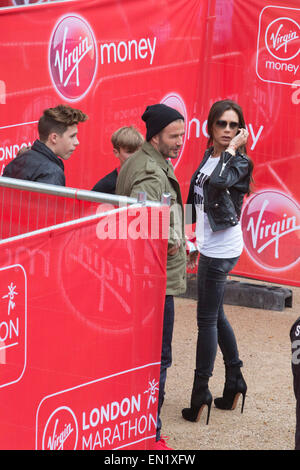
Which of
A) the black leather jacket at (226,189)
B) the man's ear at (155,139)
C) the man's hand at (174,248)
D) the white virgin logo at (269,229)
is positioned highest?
the man's ear at (155,139)

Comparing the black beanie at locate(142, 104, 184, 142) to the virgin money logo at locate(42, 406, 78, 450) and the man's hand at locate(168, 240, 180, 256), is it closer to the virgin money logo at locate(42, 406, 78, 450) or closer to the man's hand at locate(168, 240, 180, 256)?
the man's hand at locate(168, 240, 180, 256)

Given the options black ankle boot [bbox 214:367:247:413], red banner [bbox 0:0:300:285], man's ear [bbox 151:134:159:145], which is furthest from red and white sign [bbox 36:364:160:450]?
red banner [bbox 0:0:300:285]

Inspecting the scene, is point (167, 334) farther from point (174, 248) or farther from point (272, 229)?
point (272, 229)

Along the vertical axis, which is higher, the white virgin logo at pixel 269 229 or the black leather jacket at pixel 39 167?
the black leather jacket at pixel 39 167

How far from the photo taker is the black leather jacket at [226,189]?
4598 millimetres

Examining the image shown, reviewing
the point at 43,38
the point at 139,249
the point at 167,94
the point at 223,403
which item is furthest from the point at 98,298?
the point at 167,94

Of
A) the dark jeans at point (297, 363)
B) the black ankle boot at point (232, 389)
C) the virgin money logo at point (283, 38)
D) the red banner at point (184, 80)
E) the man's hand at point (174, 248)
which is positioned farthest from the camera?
the virgin money logo at point (283, 38)

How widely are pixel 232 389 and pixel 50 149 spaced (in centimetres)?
186

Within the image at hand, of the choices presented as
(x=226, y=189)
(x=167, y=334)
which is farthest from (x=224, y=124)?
(x=167, y=334)

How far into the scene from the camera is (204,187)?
479cm

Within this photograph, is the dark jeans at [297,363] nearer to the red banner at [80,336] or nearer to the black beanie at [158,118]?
the red banner at [80,336]

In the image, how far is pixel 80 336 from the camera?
323 cm

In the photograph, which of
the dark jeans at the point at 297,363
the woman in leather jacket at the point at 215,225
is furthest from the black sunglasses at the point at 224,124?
the dark jeans at the point at 297,363
